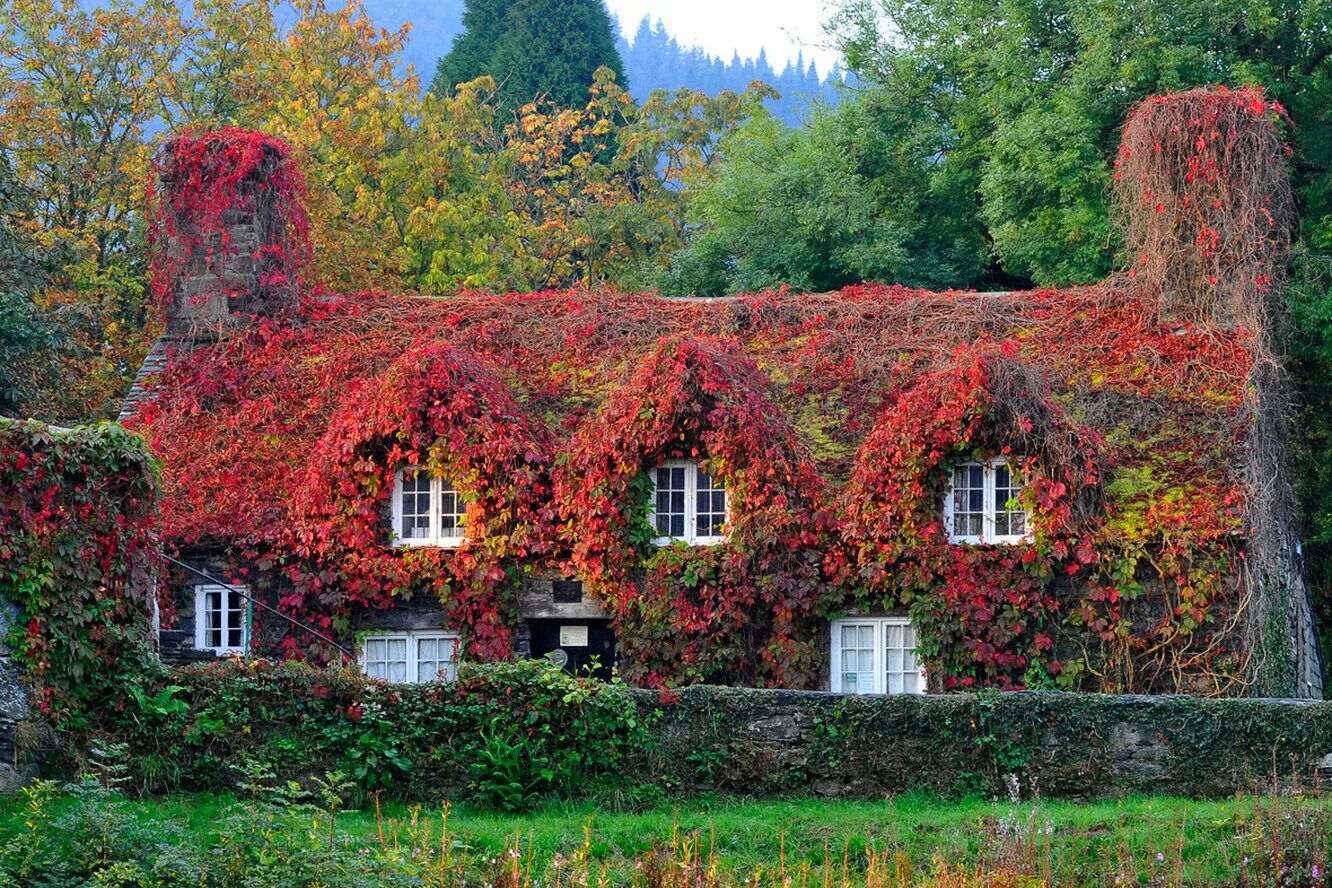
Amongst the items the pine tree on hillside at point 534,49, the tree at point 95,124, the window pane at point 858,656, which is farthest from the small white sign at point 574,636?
the pine tree on hillside at point 534,49

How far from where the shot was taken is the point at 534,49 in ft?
205

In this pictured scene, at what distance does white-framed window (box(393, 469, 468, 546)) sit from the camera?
24797 mm

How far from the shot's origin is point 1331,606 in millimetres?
31250

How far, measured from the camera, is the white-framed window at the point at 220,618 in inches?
976

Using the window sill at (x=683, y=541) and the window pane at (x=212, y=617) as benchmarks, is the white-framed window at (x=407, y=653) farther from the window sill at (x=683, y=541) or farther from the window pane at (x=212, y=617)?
the window sill at (x=683, y=541)

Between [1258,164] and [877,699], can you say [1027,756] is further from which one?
[1258,164]

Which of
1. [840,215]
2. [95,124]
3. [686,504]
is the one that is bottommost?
[686,504]

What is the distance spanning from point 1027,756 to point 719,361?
7809 mm

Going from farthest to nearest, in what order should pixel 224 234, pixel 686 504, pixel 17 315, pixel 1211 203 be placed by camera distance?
pixel 224 234, pixel 17 315, pixel 1211 203, pixel 686 504

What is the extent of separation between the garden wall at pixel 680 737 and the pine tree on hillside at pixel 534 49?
142ft

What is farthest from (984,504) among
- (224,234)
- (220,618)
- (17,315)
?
(17,315)

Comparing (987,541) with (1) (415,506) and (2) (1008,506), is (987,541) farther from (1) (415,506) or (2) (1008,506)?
(1) (415,506)

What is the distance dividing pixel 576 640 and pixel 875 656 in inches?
158

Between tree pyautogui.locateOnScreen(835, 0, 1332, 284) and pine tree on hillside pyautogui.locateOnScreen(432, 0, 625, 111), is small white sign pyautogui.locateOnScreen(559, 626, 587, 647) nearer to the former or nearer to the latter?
tree pyautogui.locateOnScreen(835, 0, 1332, 284)
